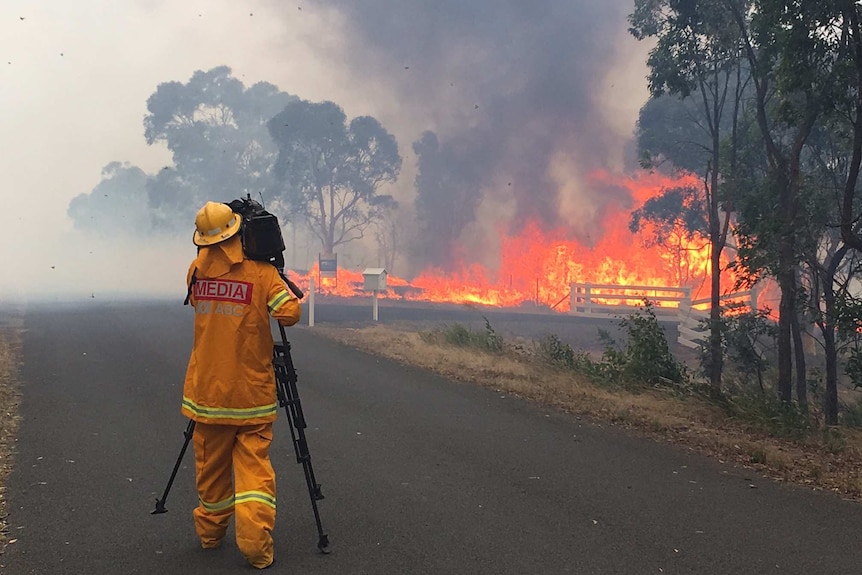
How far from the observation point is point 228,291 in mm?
3736

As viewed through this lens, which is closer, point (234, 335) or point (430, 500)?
point (234, 335)

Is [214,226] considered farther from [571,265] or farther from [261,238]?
[571,265]

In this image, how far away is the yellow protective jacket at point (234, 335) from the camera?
3674mm

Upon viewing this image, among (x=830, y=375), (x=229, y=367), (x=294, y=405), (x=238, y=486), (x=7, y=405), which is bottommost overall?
(x=7, y=405)

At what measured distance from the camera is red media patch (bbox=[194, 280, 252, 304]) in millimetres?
3729

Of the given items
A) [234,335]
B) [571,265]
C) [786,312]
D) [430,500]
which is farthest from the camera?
[571,265]

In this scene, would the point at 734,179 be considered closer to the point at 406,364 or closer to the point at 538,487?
the point at 406,364

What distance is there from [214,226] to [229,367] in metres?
0.80

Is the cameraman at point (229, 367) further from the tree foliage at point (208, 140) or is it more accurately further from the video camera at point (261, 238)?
the tree foliage at point (208, 140)

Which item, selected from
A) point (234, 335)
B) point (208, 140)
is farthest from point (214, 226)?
point (208, 140)

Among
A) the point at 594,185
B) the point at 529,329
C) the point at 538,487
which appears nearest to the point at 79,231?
the point at 594,185

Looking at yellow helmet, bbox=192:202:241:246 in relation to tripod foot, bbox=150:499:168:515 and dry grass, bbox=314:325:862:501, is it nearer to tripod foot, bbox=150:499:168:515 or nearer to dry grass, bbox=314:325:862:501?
tripod foot, bbox=150:499:168:515

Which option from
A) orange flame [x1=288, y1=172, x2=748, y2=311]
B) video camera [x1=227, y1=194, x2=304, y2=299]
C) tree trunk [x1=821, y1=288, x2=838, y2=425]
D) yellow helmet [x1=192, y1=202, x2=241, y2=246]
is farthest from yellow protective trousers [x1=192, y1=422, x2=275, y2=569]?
orange flame [x1=288, y1=172, x2=748, y2=311]

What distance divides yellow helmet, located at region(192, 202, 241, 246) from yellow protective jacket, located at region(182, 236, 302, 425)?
5 cm
